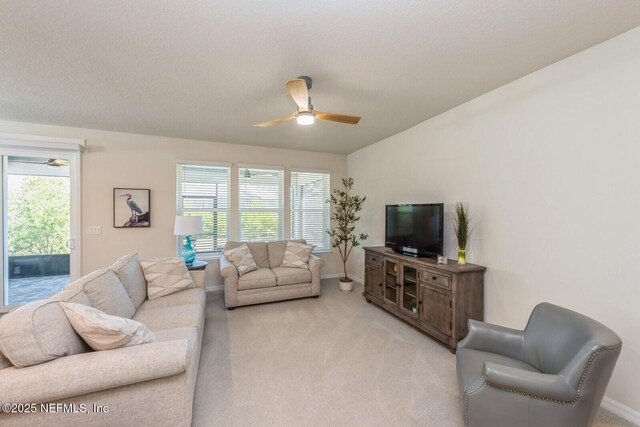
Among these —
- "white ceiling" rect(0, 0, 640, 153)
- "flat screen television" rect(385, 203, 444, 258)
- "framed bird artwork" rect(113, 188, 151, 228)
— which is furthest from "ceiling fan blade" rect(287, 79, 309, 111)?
"framed bird artwork" rect(113, 188, 151, 228)

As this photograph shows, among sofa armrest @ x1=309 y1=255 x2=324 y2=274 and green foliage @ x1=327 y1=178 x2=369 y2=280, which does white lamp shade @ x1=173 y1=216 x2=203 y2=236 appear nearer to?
sofa armrest @ x1=309 y1=255 x2=324 y2=274

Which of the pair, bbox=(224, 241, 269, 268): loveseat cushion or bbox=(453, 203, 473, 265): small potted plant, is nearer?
bbox=(453, 203, 473, 265): small potted plant

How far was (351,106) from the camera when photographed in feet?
10.4

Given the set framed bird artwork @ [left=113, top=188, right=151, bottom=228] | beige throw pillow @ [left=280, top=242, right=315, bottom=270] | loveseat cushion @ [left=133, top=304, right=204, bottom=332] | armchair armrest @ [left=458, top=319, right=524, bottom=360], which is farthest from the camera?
beige throw pillow @ [left=280, top=242, right=315, bottom=270]

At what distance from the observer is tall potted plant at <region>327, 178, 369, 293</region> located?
4887 mm

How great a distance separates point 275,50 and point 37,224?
4416 mm

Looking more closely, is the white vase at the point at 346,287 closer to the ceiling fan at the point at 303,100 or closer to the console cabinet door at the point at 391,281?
the console cabinet door at the point at 391,281

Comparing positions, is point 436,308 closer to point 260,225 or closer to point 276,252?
point 276,252

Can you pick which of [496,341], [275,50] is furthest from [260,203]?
[496,341]

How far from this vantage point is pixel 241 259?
13.6ft

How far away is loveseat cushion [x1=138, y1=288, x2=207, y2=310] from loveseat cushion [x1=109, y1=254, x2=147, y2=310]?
102 mm

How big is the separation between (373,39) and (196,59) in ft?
4.70

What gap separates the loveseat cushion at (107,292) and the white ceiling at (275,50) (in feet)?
5.87

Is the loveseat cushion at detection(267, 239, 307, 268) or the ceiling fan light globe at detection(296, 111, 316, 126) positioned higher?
the ceiling fan light globe at detection(296, 111, 316, 126)
